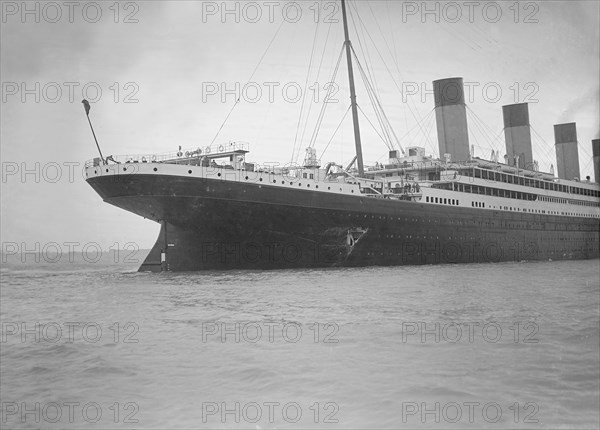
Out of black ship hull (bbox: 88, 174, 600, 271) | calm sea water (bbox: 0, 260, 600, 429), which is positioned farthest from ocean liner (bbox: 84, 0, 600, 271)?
calm sea water (bbox: 0, 260, 600, 429)

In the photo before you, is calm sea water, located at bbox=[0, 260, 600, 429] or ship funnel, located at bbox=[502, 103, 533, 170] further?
ship funnel, located at bbox=[502, 103, 533, 170]

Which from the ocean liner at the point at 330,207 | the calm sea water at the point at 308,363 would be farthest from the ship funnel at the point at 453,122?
the calm sea water at the point at 308,363

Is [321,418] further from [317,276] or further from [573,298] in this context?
[317,276]

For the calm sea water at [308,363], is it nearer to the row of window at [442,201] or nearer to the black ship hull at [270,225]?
the black ship hull at [270,225]

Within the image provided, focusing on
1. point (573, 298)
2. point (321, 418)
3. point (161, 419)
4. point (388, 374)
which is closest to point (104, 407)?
point (161, 419)

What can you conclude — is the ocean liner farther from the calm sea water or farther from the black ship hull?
the calm sea water

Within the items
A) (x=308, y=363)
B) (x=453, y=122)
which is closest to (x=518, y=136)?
(x=453, y=122)
